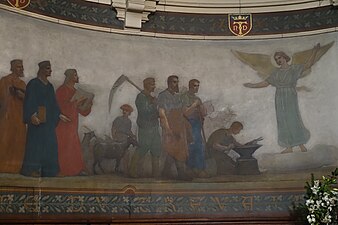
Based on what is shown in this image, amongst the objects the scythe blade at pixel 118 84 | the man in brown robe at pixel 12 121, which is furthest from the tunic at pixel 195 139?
the man in brown robe at pixel 12 121

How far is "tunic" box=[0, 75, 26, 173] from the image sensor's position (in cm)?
786

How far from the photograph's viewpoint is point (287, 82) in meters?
9.57

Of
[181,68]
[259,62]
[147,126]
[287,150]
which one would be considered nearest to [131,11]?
[181,68]

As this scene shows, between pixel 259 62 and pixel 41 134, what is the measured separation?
4309 millimetres

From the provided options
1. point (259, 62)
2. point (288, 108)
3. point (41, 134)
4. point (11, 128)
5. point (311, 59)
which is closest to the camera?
point (11, 128)

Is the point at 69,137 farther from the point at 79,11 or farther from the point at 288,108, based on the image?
the point at 288,108

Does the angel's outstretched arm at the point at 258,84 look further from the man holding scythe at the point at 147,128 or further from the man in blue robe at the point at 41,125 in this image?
the man in blue robe at the point at 41,125

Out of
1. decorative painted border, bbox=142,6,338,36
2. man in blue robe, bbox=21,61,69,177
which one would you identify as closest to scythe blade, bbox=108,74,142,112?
man in blue robe, bbox=21,61,69,177

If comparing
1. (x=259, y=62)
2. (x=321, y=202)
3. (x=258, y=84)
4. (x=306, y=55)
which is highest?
(x=306, y=55)

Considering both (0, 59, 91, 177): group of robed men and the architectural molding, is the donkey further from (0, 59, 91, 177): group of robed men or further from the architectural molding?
the architectural molding

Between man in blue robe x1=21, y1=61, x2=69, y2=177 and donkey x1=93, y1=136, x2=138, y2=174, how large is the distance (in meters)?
0.70

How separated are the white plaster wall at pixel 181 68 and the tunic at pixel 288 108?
114mm

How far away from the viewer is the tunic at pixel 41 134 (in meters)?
8.06

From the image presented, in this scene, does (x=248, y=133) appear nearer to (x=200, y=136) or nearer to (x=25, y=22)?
(x=200, y=136)
